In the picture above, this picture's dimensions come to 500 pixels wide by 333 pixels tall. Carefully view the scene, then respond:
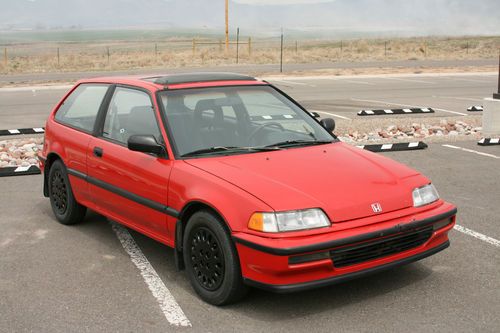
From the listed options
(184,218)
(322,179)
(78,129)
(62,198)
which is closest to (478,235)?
(322,179)

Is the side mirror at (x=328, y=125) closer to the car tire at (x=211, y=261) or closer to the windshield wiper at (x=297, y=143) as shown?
the windshield wiper at (x=297, y=143)

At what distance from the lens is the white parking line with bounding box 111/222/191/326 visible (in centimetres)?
447

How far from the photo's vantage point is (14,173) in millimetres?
9078

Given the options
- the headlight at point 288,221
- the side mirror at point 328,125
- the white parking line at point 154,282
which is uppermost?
the side mirror at point 328,125

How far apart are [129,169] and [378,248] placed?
2125 mm

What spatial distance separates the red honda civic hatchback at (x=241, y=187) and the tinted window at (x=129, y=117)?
12mm

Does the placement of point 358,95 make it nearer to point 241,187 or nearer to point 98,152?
point 98,152

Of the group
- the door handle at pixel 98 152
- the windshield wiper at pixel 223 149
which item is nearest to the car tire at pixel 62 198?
the door handle at pixel 98 152

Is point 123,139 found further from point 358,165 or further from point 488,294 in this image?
point 488,294

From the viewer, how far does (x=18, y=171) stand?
9094 millimetres

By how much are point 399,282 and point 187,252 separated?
157 centimetres

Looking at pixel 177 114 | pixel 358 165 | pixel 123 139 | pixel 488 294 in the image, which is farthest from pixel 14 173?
pixel 488 294

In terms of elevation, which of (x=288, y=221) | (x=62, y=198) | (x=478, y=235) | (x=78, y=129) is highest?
(x=78, y=129)

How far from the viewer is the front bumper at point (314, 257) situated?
4.18m
